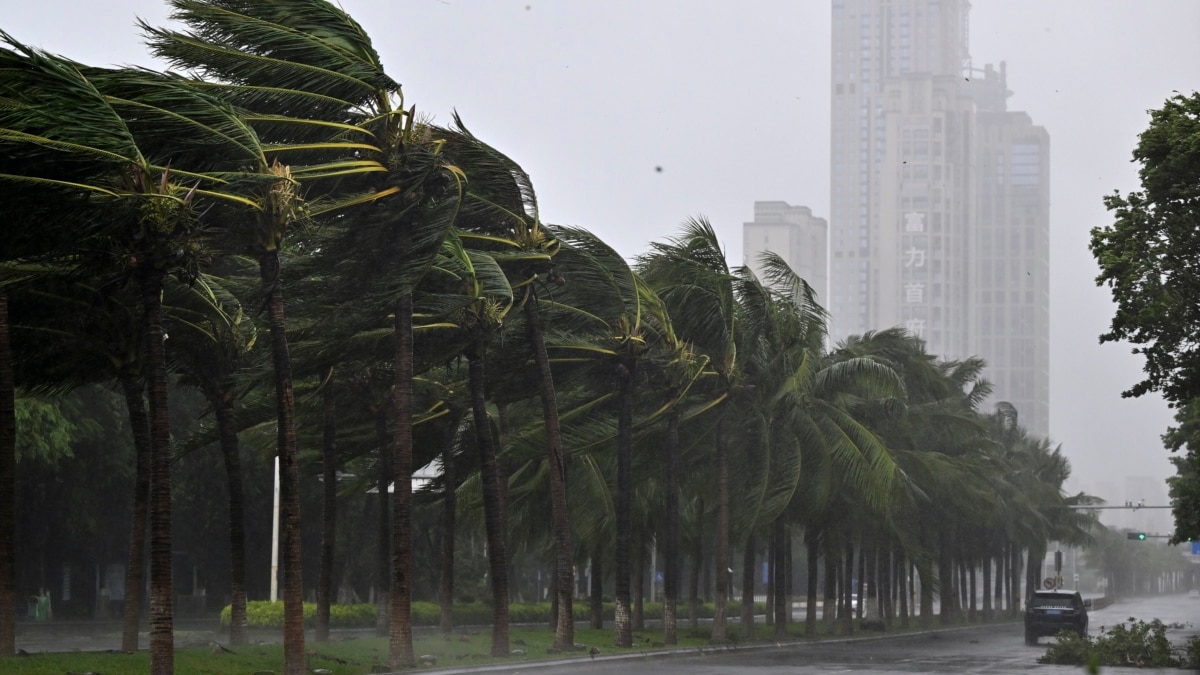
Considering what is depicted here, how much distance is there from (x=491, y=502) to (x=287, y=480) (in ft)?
27.5

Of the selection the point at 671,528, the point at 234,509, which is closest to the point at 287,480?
the point at 234,509

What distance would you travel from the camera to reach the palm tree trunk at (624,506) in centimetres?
3431

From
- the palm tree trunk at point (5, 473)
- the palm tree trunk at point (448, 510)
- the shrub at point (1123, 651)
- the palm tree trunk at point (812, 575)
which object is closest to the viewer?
the palm tree trunk at point (5, 473)

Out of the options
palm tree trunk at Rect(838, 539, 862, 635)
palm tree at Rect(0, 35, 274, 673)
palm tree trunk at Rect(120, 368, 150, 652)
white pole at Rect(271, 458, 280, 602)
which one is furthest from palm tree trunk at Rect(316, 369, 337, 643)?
palm tree trunk at Rect(838, 539, 862, 635)

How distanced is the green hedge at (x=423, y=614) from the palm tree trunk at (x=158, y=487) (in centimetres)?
1661

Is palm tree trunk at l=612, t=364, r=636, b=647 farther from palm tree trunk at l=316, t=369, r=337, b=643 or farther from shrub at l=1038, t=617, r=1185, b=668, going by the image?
shrub at l=1038, t=617, r=1185, b=668

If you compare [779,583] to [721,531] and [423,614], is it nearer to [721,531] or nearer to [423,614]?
[721,531]

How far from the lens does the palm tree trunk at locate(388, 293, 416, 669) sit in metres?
25.7

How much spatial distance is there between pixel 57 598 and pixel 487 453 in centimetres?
3524

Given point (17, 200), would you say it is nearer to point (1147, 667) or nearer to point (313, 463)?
point (313, 463)

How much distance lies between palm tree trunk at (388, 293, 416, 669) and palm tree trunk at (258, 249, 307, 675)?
3.57 m

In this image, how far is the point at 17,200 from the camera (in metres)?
17.3

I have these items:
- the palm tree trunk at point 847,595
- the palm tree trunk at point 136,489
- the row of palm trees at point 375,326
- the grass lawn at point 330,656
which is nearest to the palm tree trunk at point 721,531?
the row of palm trees at point 375,326

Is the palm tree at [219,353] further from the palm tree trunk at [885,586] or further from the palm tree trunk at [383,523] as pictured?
the palm tree trunk at [885,586]
